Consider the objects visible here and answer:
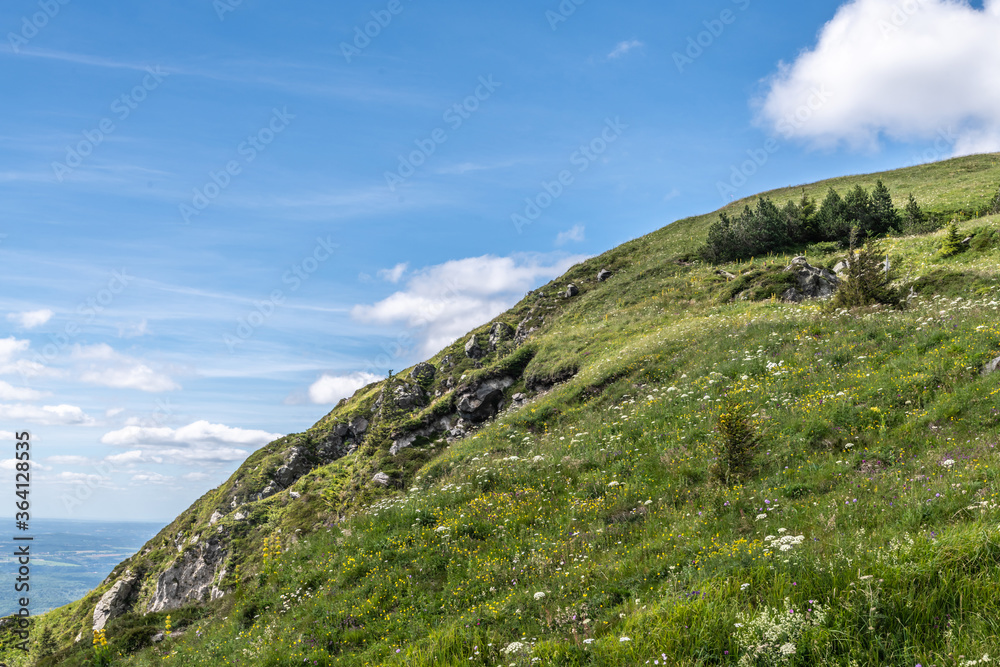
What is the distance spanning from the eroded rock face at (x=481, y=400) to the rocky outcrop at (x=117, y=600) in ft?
95.8

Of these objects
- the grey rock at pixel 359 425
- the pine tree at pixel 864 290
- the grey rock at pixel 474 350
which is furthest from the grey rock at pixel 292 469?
the pine tree at pixel 864 290

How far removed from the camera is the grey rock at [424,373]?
45.8m

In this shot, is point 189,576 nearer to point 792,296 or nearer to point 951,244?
point 792,296

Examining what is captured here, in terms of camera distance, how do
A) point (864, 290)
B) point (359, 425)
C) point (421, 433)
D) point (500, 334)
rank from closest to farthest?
point (864, 290) → point (421, 433) → point (359, 425) → point (500, 334)

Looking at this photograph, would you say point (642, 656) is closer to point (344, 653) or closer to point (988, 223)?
point (344, 653)

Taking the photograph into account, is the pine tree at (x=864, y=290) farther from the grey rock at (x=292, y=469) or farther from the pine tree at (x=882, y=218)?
the grey rock at (x=292, y=469)

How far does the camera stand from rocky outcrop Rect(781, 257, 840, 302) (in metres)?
28.2

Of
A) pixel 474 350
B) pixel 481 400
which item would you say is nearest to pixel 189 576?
pixel 481 400

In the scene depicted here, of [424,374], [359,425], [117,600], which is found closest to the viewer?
[117,600]

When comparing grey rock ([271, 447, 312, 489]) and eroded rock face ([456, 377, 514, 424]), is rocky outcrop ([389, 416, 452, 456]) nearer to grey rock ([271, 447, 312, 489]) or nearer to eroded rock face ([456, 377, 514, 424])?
eroded rock face ([456, 377, 514, 424])

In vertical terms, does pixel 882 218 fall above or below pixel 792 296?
above

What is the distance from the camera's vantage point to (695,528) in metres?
8.82

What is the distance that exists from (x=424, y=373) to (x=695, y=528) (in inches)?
1560

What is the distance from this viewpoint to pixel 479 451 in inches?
758
